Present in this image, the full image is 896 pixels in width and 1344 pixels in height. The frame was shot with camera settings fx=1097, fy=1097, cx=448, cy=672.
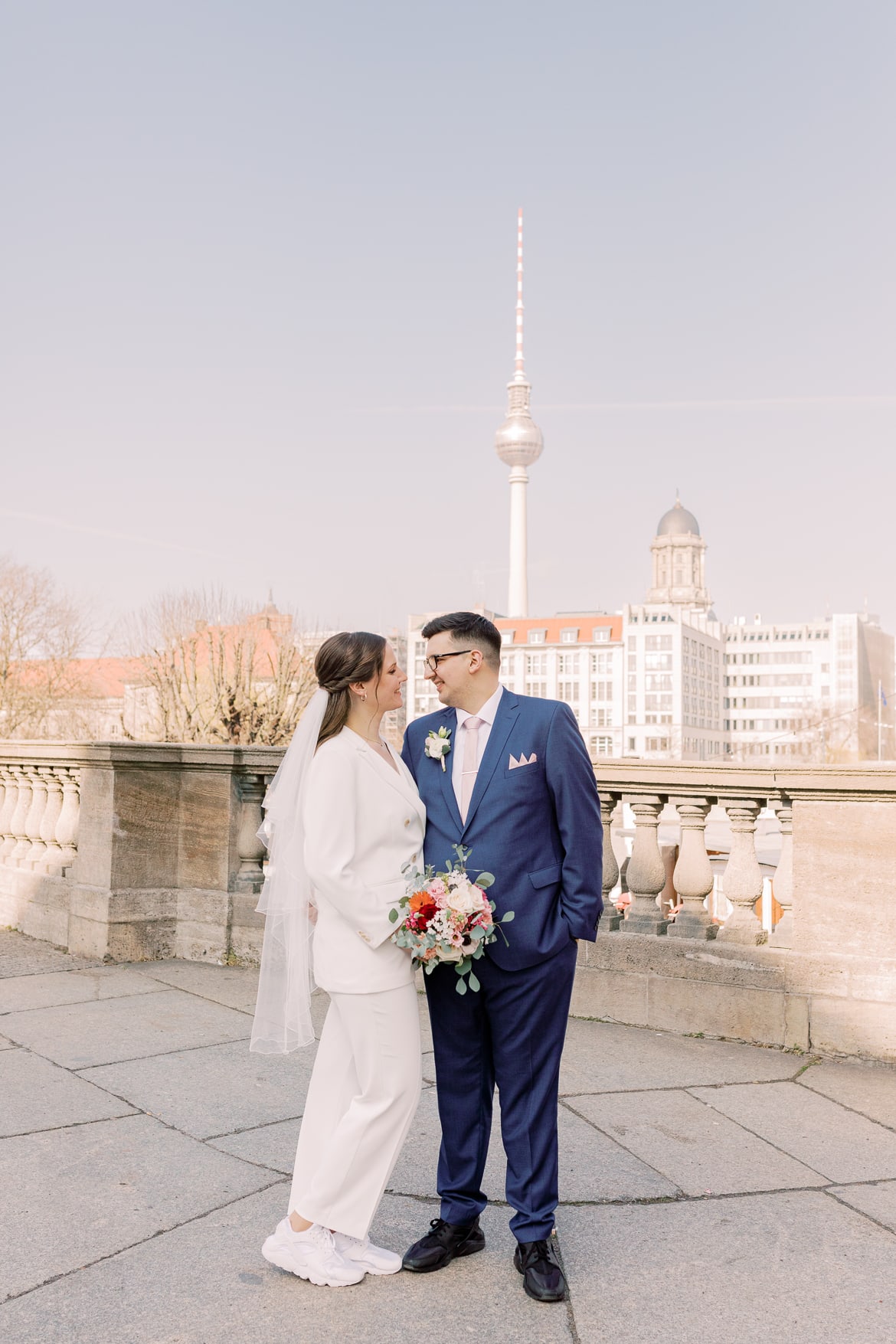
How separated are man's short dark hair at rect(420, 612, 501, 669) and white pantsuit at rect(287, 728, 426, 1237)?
0.45 m

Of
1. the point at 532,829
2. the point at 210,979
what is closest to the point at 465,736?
the point at 532,829

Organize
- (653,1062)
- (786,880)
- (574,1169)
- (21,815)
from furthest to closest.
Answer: (21,815) → (786,880) → (653,1062) → (574,1169)

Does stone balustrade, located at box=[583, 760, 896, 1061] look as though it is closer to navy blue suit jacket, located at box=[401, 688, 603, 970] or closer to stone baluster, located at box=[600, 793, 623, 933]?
stone baluster, located at box=[600, 793, 623, 933]

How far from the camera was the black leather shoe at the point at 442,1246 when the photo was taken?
319cm

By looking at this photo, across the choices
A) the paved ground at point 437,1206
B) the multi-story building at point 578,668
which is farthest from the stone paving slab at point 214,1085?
the multi-story building at point 578,668

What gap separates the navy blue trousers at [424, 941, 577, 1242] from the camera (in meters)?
3.21

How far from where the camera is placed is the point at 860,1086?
16.2ft

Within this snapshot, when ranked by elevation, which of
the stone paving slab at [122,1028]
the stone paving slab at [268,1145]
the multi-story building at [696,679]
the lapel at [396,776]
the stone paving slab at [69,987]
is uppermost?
the multi-story building at [696,679]

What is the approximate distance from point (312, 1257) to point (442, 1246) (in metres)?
0.39

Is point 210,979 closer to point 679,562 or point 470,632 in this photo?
point 470,632

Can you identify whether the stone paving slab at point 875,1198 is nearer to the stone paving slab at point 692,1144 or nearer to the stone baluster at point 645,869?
the stone paving slab at point 692,1144

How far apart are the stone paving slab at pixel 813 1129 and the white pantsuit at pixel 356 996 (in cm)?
176

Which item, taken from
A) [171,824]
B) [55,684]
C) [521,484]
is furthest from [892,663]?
[171,824]

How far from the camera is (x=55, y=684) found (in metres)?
35.8
